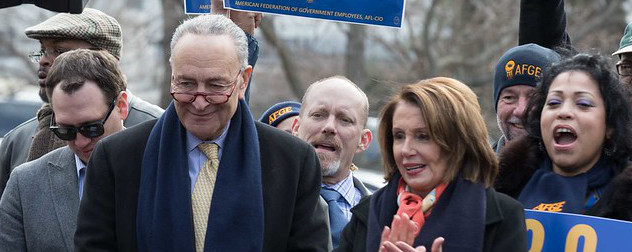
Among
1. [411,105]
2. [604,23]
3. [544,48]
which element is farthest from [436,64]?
[411,105]

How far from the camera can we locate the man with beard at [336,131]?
5.90 m

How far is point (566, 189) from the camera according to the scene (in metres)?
4.79

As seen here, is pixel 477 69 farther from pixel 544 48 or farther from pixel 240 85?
pixel 240 85

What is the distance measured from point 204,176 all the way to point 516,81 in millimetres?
2011

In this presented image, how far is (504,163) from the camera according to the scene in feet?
16.6

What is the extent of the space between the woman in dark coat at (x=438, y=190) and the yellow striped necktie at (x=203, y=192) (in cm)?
54

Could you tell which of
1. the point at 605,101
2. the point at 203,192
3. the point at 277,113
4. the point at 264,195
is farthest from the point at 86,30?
the point at 605,101

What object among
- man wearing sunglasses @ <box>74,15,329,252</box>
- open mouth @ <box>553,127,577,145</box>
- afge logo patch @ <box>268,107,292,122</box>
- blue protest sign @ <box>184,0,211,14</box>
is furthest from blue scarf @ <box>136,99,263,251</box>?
afge logo patch @ <box>268,107,292,122</box>

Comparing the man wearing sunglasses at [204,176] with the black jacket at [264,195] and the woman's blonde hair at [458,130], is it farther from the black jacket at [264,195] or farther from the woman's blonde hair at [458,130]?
the woman's blonde hair at [458,130]

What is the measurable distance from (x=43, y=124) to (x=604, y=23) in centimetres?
1589

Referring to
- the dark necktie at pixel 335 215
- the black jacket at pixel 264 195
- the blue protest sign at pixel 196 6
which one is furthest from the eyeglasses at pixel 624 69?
the blue protest sign at pixel 196 6

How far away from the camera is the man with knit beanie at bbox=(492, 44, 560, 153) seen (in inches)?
234

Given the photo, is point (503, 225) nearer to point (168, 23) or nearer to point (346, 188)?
point (346, 188)

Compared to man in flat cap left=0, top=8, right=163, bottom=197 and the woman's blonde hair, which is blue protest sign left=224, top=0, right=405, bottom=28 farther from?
the woman's blonde hair
